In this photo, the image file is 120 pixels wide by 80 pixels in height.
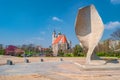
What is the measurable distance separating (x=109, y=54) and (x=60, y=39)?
41.7 m

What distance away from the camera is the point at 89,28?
625 inches

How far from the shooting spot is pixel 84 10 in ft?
51.4

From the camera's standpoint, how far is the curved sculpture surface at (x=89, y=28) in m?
15.4

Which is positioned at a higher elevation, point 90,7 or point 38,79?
point 90,7

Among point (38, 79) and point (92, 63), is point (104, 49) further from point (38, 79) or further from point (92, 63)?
point (38, 79)

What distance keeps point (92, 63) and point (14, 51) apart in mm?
35897

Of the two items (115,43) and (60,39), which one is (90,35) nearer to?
(115,43)

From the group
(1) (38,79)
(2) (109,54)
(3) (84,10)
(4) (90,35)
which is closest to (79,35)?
(4) (90,35)

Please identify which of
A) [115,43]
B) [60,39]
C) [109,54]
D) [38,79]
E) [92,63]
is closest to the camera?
[38,79]

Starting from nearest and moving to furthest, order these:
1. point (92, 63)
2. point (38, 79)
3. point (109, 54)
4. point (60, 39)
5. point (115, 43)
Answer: point (38, 79) < point (92, 63) < point (109, 54) < point (115, 43) < point (60, 39)

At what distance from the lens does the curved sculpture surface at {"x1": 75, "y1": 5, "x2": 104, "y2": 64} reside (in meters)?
15.4

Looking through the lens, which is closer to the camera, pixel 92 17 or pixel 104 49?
pixel 92 17

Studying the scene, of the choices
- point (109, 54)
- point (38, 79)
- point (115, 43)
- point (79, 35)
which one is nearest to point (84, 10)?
point (79, 35)

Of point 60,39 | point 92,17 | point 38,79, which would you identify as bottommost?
point 38,79
